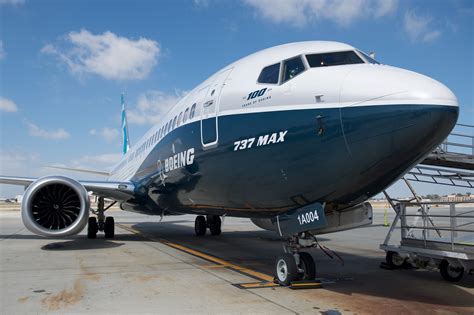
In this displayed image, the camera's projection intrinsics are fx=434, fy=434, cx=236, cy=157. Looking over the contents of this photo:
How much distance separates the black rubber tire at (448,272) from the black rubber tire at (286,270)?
273 cm

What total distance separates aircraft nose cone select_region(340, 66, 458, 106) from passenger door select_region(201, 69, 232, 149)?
2.59m

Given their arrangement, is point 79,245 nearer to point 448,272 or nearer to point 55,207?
point 55,207

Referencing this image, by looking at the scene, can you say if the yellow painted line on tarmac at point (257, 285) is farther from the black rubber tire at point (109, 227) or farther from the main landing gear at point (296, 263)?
the black rubber tire at point (109, 227)

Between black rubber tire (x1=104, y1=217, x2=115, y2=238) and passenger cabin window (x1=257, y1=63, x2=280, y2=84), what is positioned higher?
passenger cabin window (x1=257, y1=63, x2=280, y2=84)

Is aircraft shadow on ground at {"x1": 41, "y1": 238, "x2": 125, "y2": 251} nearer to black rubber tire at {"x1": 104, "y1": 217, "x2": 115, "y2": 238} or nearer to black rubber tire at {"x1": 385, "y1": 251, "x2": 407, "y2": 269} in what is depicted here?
black rubber tire at {"x1": 104, "y1": 217, "x2": 115, "y2": 238}

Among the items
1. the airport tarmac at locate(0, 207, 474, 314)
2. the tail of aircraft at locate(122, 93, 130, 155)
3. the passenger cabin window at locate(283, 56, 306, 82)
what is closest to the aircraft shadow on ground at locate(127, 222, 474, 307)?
the airport tarmac at locate(0, 207, 474, 314)

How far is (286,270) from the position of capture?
20.9ft

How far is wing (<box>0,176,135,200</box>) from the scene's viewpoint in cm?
1328

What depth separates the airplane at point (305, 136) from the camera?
4.88 metres

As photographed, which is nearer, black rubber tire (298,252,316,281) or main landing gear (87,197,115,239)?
black rubber tire (298,252,316,281)

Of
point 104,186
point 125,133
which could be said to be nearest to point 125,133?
point 125,133

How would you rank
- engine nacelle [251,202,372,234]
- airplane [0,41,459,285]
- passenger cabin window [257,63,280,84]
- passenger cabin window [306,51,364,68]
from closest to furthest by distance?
airplane [0,41,459,285] → passenger cabin window [306,51,364,68] → passenger cabin window [257,63,280,84] → engine nacelle [251,202,372,234]

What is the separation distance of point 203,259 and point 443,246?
498 cm

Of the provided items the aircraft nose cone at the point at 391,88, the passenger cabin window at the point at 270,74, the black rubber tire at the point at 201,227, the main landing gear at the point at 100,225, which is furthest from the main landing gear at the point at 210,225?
the aircraft nose cone at the point at 391,88
